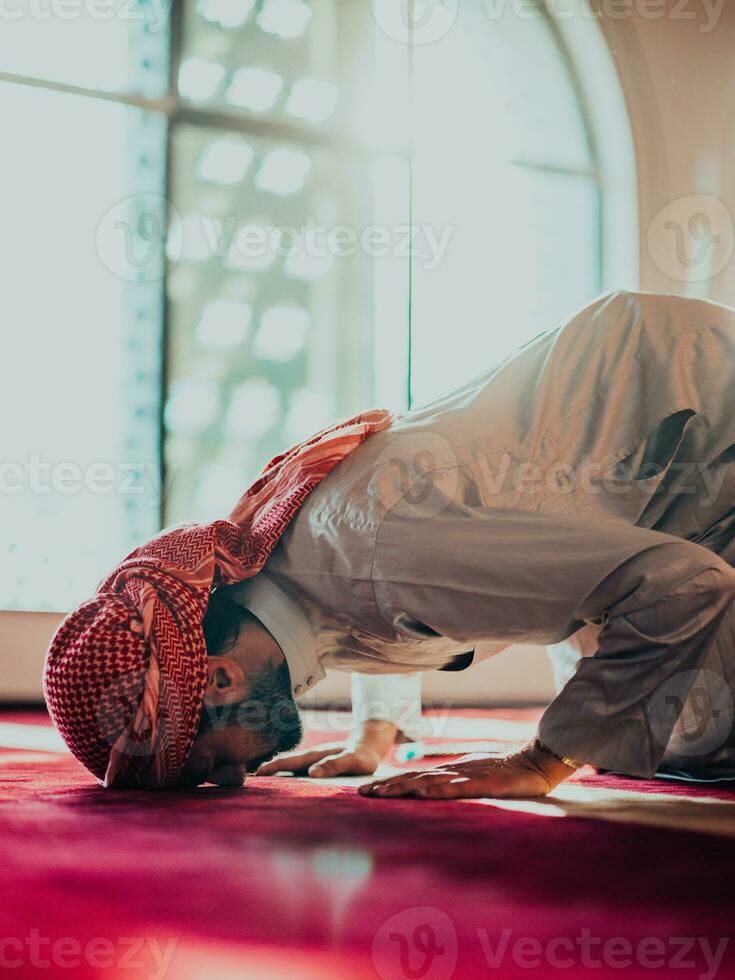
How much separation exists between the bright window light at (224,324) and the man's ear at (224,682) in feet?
9.16

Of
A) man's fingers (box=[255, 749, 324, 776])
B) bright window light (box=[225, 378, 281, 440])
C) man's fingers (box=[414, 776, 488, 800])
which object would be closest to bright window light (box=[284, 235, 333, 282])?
bright window light (box=[225, 378, 281, 440])

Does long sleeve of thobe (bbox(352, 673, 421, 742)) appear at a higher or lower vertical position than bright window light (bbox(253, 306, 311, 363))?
lower

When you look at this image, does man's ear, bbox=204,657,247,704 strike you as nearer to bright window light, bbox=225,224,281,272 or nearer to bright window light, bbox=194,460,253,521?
bright window light, bbox=194,460,253,521

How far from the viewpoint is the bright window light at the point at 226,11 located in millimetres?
4379

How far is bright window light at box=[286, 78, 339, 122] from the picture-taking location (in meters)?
4.52

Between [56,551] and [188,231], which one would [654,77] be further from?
[56,551]

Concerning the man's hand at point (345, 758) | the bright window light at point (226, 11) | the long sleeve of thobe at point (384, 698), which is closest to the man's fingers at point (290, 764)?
the man's hand at point (345, 758)

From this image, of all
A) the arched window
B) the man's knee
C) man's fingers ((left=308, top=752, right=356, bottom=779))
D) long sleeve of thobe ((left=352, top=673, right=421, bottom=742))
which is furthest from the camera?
the arched window

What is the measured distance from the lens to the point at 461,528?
1.54 m

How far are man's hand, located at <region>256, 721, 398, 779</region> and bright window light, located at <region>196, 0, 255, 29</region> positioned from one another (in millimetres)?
3308

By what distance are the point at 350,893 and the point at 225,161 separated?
12.4 ft

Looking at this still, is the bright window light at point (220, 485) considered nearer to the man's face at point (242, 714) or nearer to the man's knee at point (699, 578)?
the man's face at point (242, 714)

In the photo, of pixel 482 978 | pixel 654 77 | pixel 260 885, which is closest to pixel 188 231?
pixel 654 77

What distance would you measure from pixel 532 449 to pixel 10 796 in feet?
3.17
